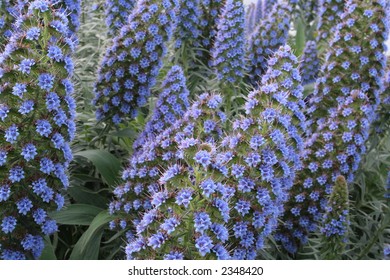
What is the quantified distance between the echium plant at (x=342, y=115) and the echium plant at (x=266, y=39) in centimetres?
107

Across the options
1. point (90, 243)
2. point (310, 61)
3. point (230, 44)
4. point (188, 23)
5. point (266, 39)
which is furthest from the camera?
point (310, 61)

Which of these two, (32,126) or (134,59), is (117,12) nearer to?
(134,59)

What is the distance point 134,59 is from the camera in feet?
18.9

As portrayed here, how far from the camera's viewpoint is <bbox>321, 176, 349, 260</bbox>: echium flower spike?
452 cm

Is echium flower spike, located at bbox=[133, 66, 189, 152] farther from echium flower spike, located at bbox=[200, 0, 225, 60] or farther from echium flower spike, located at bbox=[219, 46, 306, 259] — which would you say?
echium flower spike, located at bbox=[200, 0, 225, 60]

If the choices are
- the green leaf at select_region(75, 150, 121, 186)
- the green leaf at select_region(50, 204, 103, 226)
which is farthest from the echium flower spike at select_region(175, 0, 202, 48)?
the green leaf at select_region(50, 204, 103, 226)

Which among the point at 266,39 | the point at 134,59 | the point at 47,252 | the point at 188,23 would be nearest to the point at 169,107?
the point at 134,59

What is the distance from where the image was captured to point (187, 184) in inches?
126

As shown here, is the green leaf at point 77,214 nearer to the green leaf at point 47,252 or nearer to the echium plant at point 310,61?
the green leaf at point 47,252

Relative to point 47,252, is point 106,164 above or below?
above

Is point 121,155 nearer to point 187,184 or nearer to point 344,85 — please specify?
point 344,85

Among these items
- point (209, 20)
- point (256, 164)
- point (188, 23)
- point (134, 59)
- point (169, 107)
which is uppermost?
point (209, 20)

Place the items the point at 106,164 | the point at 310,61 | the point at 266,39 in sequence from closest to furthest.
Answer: the point at 106,164
the point at 266,39
the point at 310,61

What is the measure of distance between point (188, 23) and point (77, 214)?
262 centimetres
